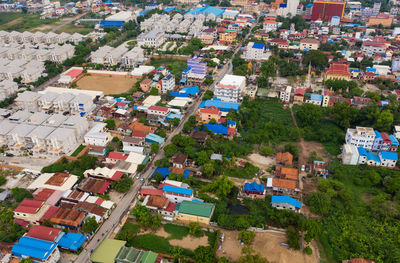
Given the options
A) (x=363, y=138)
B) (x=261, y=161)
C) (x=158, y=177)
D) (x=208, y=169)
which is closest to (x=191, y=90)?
(x=261, y=161)

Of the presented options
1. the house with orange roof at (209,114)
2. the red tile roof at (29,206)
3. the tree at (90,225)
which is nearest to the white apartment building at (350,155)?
the house with orange roof at (209,114)

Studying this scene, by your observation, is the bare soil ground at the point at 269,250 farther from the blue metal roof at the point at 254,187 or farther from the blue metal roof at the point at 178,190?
the blue metal roof at the point at 178,190

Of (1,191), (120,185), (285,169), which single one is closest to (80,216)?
(120,185)

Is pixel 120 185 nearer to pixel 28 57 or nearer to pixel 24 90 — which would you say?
pixel 24 90

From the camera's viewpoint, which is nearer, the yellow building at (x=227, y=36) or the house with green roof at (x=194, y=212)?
the house with green roof at (x=194, y=212)

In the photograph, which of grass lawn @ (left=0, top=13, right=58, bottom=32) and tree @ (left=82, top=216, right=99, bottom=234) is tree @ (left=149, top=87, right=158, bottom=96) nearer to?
tree @ (left=82, top=216, right=99, bottom=234)

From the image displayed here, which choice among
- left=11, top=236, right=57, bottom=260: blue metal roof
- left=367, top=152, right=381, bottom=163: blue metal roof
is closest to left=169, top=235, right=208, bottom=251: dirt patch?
left=11, top=236, right=57, bottom=260: blue metal roof

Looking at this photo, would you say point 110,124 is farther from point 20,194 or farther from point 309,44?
point 309,44
